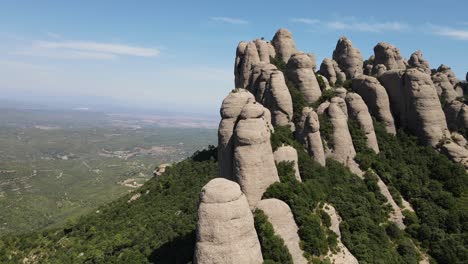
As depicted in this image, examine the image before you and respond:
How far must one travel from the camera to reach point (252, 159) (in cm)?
3653

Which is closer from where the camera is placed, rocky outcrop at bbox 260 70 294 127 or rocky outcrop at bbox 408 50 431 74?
rocky outcrop at bbox 260 70 294 127

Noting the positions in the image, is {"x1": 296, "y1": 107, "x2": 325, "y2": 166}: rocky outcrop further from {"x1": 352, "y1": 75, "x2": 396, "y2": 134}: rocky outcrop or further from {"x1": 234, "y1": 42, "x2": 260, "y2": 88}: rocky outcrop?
{"x1": 234, "y1": 42, "x2": 260, "y2": 88}: rocky outcrop

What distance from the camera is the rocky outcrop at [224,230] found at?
89.7 ft

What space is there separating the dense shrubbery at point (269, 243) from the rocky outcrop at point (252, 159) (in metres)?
3.74

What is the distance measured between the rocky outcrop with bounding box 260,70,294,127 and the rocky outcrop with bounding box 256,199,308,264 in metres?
24.5

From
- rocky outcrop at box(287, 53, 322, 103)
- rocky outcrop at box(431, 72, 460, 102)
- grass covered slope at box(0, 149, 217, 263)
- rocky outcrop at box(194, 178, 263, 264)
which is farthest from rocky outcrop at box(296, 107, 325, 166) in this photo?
rocky outcrop at box(431, 72, 460, 102)

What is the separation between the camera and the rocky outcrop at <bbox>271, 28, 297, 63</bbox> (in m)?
79.3

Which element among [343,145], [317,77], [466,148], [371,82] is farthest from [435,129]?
[317,77]

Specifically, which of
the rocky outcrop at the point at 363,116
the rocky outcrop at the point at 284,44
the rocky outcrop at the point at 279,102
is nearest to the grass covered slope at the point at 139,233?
the rocky outcrop at the point at 279,102

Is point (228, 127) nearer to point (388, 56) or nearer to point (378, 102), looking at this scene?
point (378, 102)

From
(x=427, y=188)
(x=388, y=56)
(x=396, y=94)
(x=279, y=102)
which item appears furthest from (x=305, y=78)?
(x=388, y=56)

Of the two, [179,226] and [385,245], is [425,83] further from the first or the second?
[179,226]

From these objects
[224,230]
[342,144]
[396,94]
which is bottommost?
[224,230]

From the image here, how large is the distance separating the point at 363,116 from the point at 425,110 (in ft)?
35.7
